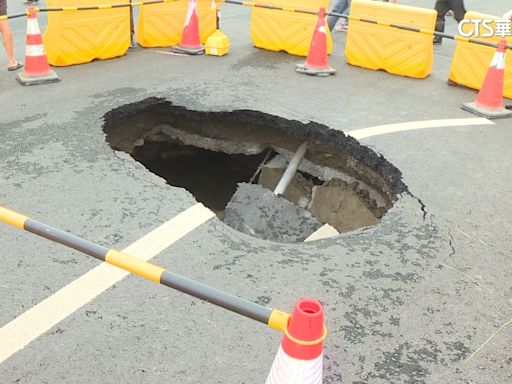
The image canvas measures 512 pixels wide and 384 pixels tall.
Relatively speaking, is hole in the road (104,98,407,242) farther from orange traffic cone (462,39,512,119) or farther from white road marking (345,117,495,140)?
orange traffic cone (462,39,512,119)

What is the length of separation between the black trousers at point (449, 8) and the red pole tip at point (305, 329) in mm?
8713

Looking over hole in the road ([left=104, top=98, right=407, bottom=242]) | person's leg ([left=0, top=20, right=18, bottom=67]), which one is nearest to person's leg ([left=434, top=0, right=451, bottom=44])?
hole in the road ([left=104, top=98, right=407, bottom=242])

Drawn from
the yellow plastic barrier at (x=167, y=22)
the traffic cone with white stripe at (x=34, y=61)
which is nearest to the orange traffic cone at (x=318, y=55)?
the yellow plastic barrier at (x=167, y=22)

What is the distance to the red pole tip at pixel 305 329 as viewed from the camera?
1734mm

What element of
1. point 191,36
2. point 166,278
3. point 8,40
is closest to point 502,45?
point 191,36

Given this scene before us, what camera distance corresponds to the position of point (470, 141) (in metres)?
5.77

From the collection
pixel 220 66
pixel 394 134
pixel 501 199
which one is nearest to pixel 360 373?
pixel 501 199

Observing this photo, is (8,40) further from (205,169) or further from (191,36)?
(205,169)

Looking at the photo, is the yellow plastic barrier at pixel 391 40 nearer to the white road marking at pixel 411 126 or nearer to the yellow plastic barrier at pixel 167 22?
the white road marking at pixel 411 126

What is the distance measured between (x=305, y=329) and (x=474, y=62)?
6.86 meters

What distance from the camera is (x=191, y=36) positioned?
8555 mm

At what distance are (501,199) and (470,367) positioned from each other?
7.38 feet

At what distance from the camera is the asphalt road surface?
274cm

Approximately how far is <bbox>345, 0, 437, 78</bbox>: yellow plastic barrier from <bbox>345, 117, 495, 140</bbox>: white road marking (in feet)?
5.85
